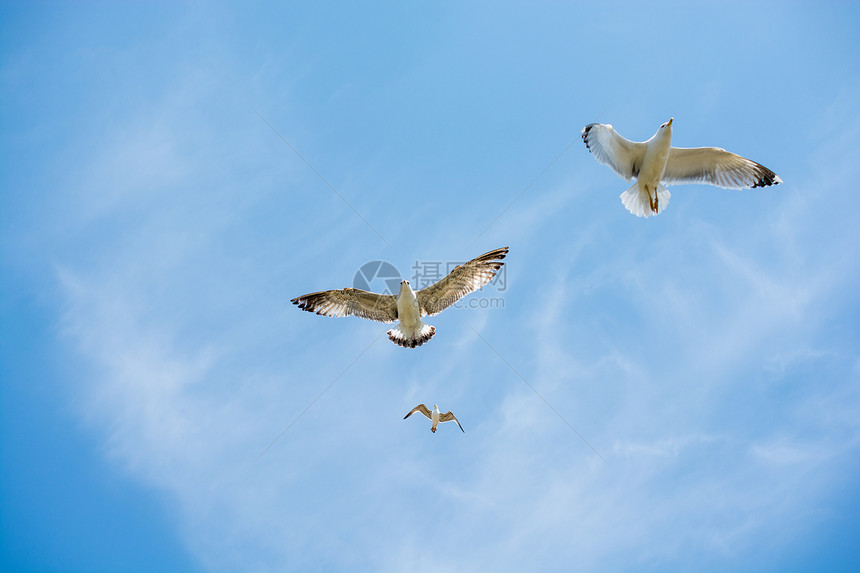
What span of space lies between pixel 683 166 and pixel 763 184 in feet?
5.18

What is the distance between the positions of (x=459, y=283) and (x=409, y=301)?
1069mm

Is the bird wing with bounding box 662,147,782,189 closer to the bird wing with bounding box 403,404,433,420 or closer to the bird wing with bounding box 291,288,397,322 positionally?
the bird wing with bounding box 291,288,397,322

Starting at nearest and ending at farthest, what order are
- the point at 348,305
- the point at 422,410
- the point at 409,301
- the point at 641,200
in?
the point at 409,301, the point at 348,305, the point at 641,200, the point at 422,410

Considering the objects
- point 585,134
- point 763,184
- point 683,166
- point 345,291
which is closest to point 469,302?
point 345,291

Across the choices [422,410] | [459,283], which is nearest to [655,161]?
[459,283]

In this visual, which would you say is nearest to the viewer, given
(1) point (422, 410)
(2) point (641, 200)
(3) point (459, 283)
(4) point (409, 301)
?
(4) point (409, 301)

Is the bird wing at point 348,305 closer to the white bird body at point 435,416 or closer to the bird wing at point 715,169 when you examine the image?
the white bird body at point 435,416

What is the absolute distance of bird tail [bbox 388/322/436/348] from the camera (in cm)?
1238

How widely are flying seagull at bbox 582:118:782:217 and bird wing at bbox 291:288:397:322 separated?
5.36m

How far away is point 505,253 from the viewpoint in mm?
11883

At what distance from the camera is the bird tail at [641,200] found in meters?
12.7

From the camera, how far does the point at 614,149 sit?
41.3 feet

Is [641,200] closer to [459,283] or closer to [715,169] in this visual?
[715,169]

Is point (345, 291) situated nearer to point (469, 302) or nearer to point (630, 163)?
point (469, 302)
